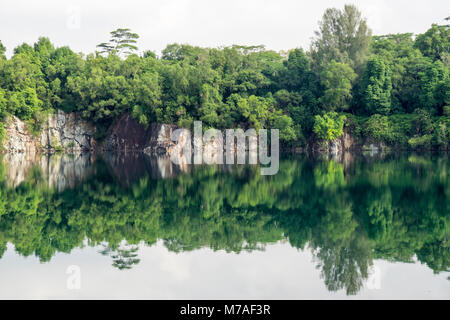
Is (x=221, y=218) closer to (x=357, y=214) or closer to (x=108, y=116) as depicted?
(x=357, y=214)

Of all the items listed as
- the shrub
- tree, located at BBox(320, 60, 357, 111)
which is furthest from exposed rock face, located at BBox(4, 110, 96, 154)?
the shrub

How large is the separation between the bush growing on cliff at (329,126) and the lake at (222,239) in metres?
31.1

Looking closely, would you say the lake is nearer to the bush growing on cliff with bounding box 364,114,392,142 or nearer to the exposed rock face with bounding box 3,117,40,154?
the bush growing on cliff with bounding box 364,114,392,142

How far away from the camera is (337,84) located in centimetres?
5428

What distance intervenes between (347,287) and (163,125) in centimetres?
4820

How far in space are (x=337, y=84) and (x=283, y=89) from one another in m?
6.87

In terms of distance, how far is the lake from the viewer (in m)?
9.25

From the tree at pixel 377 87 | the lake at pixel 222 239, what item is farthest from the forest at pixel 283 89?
the lake at pixel 222 239

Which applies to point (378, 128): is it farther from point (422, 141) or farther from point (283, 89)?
point (283, 89)

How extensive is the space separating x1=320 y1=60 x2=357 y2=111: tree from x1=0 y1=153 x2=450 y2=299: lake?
32681mm

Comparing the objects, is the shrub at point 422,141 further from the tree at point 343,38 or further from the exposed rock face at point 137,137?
the exposed rock face at point 137,137

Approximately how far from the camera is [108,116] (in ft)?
201
